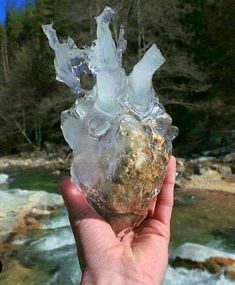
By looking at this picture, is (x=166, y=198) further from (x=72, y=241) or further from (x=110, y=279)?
(x=72, y=241)

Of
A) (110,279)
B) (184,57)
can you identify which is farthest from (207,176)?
(110,279)

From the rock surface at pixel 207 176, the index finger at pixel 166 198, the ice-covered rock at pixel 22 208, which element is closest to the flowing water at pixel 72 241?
the ice-covered rock at pixel 22 208

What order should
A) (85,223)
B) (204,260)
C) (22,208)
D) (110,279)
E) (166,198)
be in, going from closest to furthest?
(110,279) → (85,223) → (166,198) → (204,260) → (22,208)

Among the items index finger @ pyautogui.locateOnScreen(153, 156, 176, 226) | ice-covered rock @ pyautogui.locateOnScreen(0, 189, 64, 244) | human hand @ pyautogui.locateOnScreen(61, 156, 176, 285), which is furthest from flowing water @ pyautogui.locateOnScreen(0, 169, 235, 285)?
human hand @ pyautogui.locateOnScreen(61, 156, 176, 285)

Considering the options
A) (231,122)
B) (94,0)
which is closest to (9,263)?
(94,0)

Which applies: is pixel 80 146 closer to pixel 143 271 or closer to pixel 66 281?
pixel 143 271

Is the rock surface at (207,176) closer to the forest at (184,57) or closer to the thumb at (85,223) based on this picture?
the forest at (184,57)
